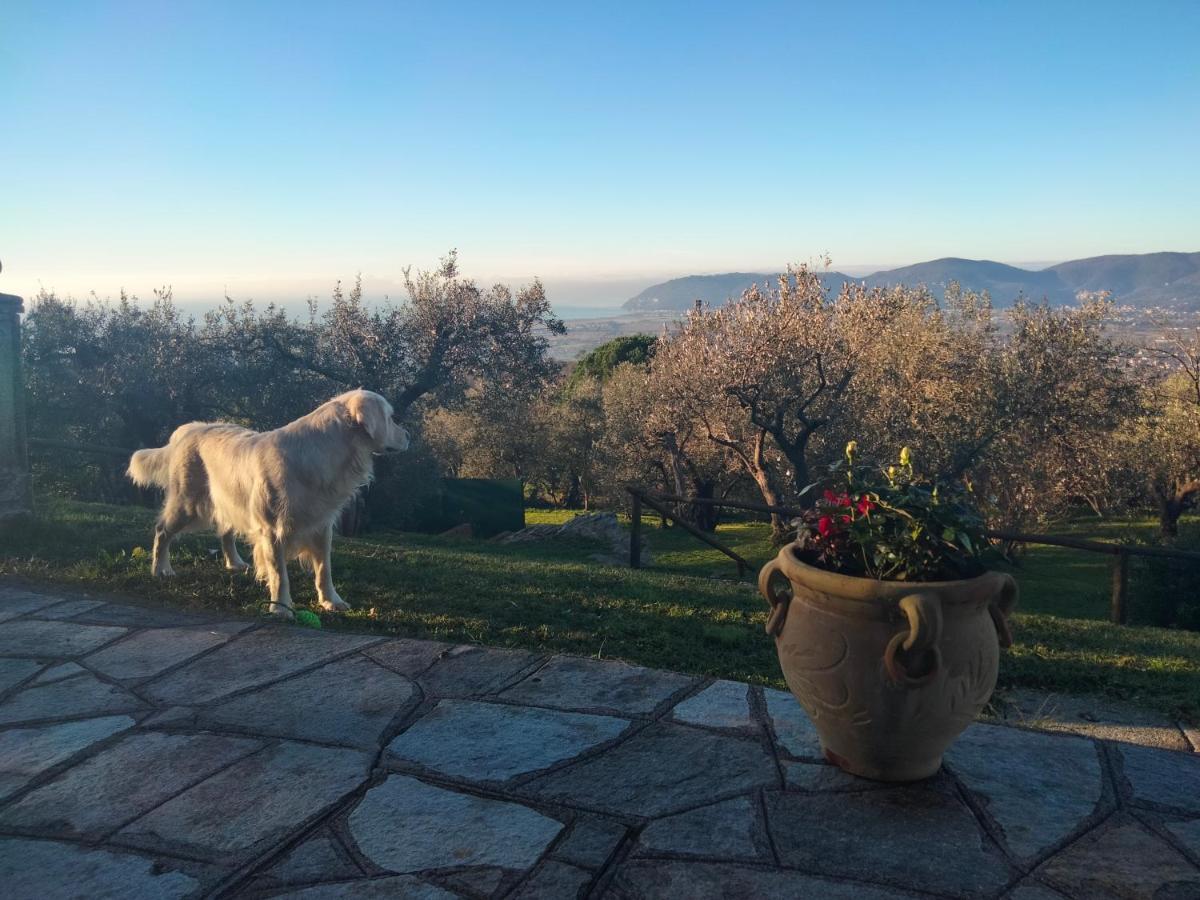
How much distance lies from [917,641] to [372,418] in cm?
411

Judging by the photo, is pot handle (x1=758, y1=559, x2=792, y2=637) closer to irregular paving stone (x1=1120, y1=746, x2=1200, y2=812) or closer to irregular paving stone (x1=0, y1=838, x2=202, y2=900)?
irregular paving stone (x1=1120, y1=746, x2=1200, y2=812)

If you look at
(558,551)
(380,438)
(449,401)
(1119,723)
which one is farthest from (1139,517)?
(380,438)

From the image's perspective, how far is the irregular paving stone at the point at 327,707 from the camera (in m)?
3.61

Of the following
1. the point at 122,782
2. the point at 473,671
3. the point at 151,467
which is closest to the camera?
the point at 122,782

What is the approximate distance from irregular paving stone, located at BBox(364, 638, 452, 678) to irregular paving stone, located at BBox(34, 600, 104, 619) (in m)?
2.36

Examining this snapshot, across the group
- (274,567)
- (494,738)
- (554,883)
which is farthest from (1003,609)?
(274,567)

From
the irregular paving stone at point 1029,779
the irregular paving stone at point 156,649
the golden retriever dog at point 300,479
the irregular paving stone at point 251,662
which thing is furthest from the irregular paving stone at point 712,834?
the golden retriever dog at point 300,479

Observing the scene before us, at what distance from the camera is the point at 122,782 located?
3.21m

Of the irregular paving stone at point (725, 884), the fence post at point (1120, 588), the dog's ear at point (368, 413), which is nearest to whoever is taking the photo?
the irregular paving stone at point (725, 884)

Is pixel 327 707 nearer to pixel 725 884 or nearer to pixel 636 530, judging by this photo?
pixel 725 884

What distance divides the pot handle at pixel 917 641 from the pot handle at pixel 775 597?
1.47 ft

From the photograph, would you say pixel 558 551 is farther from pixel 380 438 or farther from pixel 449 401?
pixel 380 438

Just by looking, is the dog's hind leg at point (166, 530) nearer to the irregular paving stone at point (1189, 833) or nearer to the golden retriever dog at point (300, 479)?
the golden retriever dog at point (300, 479)

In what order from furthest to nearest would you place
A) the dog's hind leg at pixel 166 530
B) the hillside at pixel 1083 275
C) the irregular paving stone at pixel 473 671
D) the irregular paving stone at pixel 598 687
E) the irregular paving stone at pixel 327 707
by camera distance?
the hillside at pixel 1083 275
the dog's hind leg at pixel 166 530
the irregular paving stone at pixel 473 671
the irregular paving stone at pixel 598 687
the irregular paving stone at pixel 327 707
